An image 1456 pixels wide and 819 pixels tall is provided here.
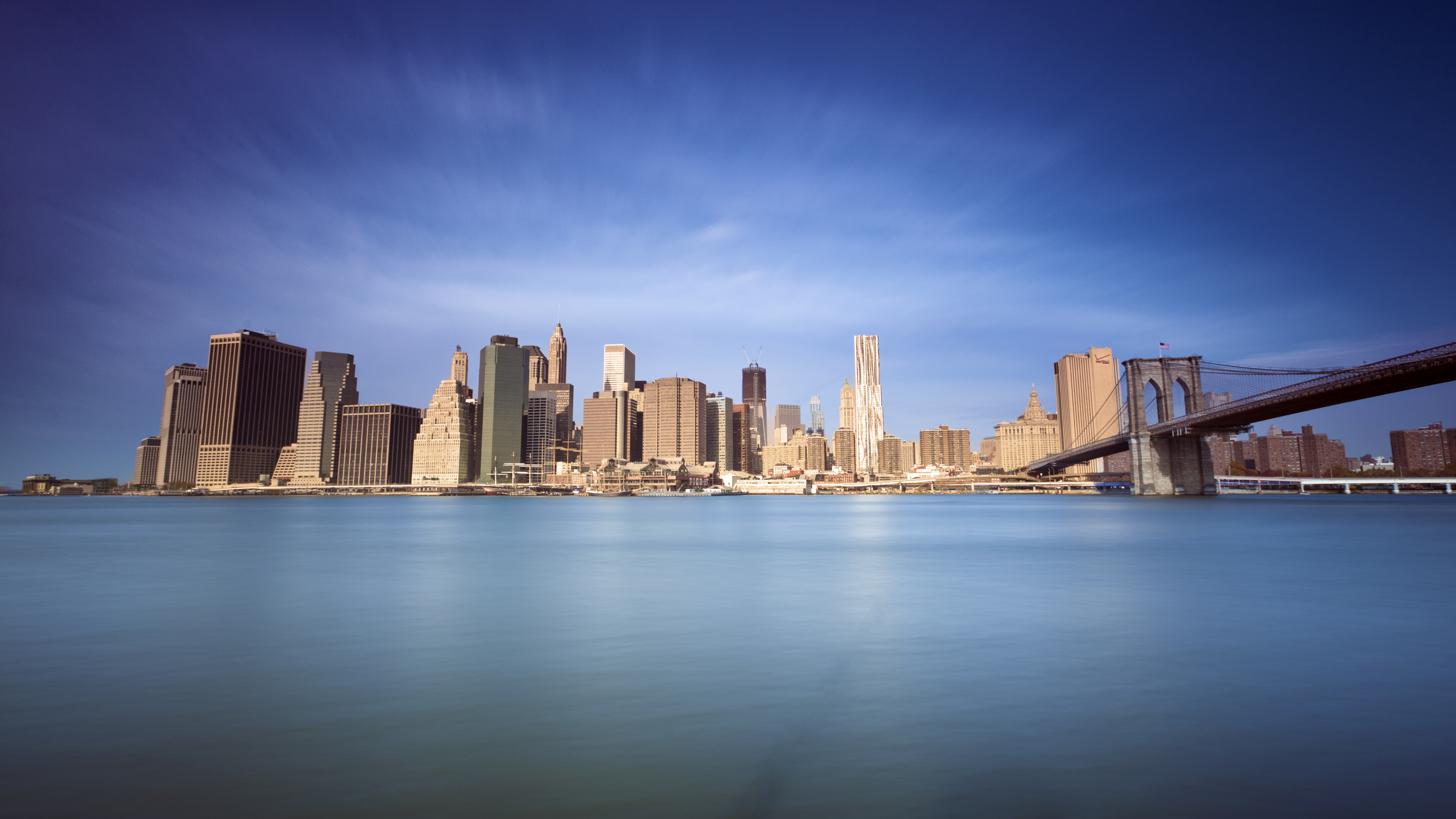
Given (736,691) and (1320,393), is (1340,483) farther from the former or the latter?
(736,691)

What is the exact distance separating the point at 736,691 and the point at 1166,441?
342ft

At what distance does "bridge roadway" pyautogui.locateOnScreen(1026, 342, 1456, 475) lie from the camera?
56.9m

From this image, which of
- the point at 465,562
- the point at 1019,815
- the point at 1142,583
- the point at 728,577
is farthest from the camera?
the point at 465,562

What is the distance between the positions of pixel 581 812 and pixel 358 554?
3467 cm

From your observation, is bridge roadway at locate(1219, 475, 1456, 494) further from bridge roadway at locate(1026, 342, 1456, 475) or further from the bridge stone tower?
bridge roadway at locate(1026, 342, 1456, 475)

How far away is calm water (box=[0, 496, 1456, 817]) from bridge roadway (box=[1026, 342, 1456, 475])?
3984 cm

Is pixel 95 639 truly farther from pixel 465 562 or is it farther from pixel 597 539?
pixel 597 539

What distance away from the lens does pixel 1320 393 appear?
67.8m

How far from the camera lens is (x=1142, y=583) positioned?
22.5 metres

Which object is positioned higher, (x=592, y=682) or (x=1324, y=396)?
(x=1324, y=396)

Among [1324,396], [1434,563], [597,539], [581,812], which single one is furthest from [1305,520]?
[581,812]

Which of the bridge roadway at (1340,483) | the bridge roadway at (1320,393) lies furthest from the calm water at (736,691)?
the bridge roadway at (1340,483)

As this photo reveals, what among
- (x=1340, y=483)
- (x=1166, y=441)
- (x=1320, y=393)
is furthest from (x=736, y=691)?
(x=1340, y=483)

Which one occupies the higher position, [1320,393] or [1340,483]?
[1320,393]
